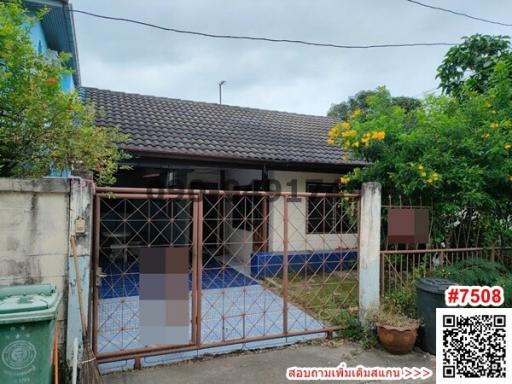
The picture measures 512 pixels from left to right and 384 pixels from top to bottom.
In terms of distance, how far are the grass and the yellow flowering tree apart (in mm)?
1959

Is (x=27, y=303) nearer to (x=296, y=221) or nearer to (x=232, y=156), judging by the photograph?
(x=232, y=156)

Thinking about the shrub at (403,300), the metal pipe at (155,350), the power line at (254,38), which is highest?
the power line at (254,38)

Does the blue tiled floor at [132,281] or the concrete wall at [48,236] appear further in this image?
the blue tiled floor at [132,281]

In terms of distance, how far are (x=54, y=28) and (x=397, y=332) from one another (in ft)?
29.8

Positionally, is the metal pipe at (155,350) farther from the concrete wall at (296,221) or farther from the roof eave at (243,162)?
the roof eave at (243,162)

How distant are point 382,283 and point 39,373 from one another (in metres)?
4.29

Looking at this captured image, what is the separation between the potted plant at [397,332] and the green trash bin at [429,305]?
5.5 inches

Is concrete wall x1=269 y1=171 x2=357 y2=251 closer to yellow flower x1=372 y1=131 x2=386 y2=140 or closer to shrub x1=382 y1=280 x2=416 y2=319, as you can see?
yellow flower x1=372 y1=131 x2=386 y2=140

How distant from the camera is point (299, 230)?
31.0ft

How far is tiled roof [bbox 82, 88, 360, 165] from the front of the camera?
340 inches

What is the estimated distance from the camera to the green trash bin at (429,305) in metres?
4.40

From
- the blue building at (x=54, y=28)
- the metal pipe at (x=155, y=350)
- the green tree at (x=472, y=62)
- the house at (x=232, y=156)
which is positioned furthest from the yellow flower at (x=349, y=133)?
the blue building at (x=54, y=28)

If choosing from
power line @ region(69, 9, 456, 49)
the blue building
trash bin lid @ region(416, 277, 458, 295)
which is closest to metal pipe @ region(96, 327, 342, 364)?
trash bin lid @ region(416, 277, 458, 295)

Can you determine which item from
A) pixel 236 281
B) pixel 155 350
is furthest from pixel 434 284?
pixel 236 281
